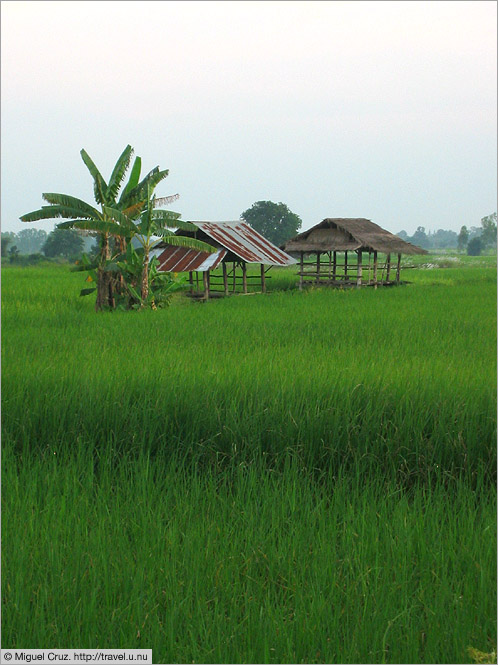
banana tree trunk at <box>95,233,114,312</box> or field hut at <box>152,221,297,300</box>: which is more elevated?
field hut at <box>152,221,297,300</box>

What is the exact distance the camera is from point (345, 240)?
23.0 meters

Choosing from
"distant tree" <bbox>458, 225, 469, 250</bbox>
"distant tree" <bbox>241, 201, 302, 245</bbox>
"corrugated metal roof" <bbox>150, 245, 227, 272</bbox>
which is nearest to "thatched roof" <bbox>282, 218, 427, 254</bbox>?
"corrugated metal roof" <bbox>150, 245, 227, 272</bbox>

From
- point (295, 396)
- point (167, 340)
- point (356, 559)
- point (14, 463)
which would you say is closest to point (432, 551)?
point (356, 559)

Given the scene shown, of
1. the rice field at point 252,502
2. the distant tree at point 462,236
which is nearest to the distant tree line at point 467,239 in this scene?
the distant tree at point 462,236

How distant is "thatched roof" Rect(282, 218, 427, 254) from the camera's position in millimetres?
22594

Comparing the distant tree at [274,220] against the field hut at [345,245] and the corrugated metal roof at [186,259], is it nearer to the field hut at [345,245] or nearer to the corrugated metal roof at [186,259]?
the field hut at [345,245]

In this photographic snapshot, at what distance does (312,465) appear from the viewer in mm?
4102

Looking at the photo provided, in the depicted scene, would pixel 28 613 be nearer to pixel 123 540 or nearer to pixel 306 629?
pixel 123 540

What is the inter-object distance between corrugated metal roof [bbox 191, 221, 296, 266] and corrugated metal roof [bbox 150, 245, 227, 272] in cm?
55

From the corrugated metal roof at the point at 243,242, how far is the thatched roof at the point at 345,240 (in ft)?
7.94

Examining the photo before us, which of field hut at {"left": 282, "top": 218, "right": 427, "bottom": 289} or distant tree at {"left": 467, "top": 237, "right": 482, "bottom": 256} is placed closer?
field hut at {"left": 282, "top": 218, "right": 427, "bottom": 289}

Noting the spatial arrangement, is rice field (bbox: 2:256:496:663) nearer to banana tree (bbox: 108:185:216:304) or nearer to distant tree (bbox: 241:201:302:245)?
banana tree (bbox: 108:185:216:304)

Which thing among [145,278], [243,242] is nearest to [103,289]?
[145,278]

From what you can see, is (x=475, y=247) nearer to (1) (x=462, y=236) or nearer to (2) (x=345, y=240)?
(1) (x=462, y=236)
